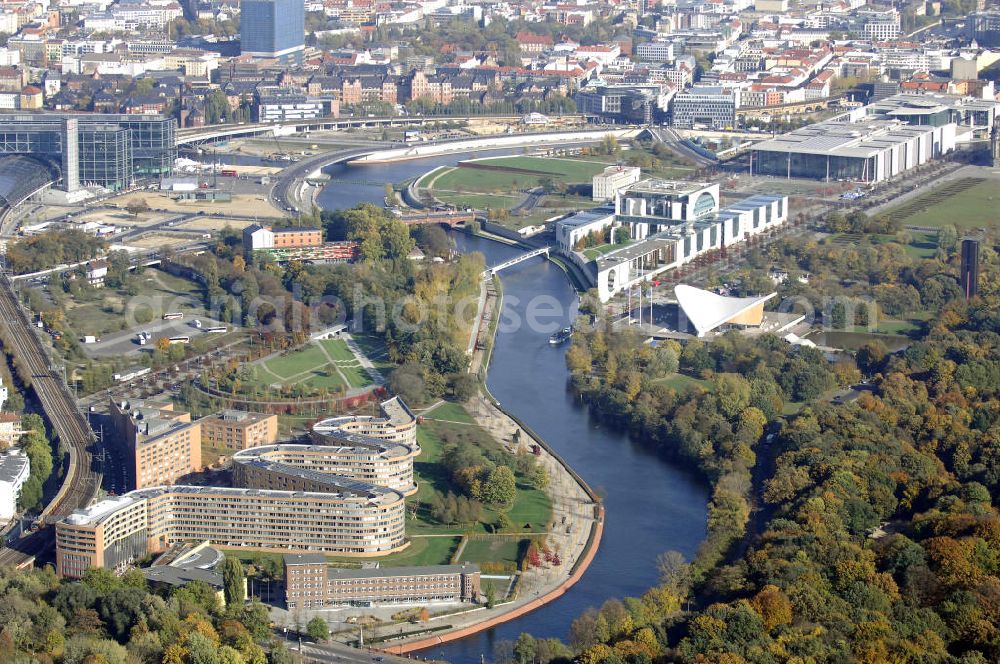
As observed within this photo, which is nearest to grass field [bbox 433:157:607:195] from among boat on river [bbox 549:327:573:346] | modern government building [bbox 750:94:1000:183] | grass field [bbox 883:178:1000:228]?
modern government building [bbox 750:94:1000:183]

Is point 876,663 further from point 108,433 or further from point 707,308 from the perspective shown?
point 707,308

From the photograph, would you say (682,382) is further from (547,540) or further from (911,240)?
(911,240)

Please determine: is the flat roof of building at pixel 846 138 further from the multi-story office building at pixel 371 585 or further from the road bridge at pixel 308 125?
the multi-story office building at pixel 371 585

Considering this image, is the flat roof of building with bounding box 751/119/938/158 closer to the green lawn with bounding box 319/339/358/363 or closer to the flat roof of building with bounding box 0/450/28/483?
the green lawn with bounding box 319/339/358/363

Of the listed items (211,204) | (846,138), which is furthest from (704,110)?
(211,204)

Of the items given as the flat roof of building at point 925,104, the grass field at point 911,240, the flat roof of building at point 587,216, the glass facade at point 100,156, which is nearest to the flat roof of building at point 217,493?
the flat roof of building at point 587,216
